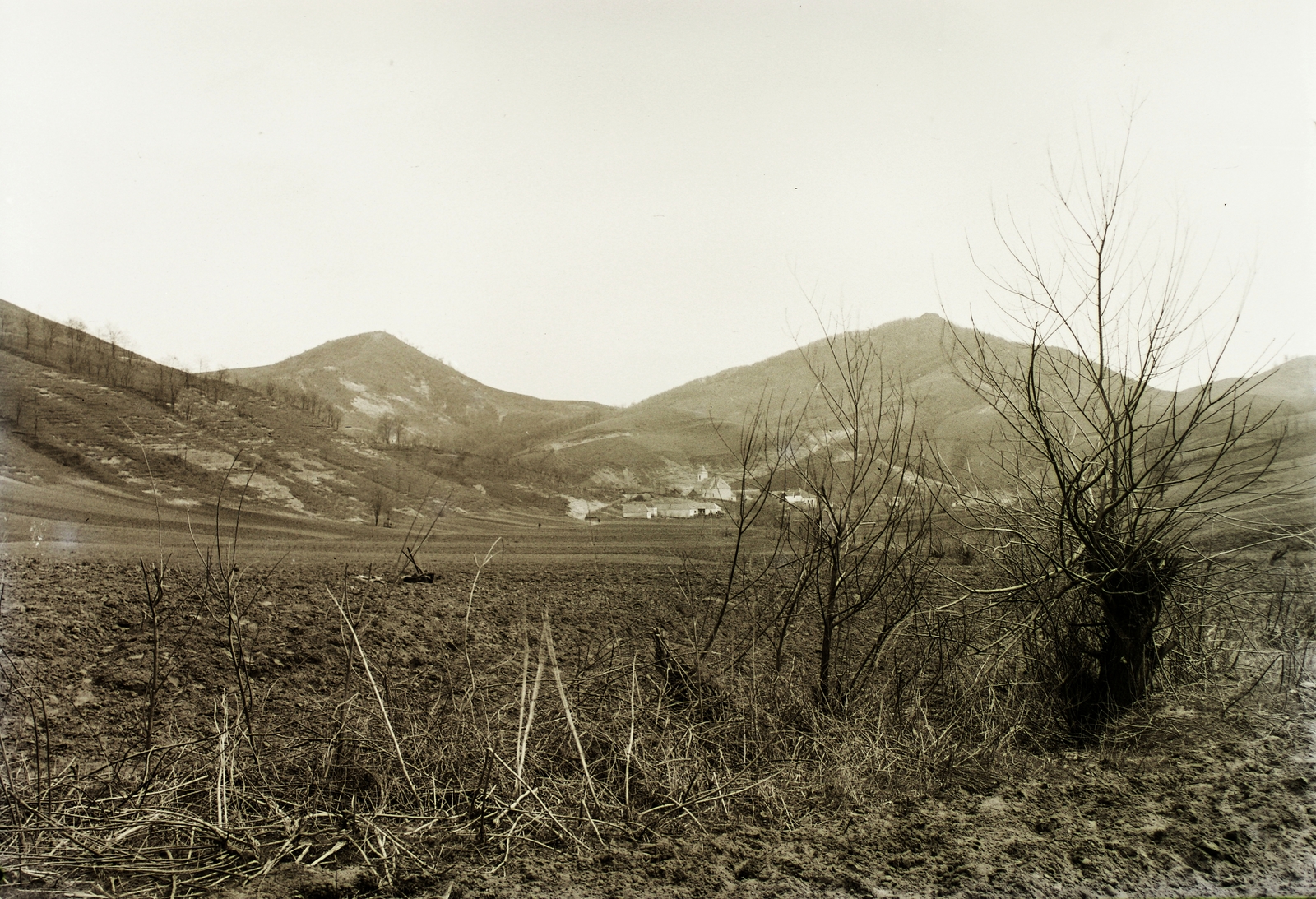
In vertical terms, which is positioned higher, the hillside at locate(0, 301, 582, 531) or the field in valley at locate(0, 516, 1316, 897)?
the hillside at locate(0, 301, 582, 531)

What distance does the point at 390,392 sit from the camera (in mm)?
15312

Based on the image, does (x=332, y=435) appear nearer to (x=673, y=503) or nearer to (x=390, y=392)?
(x=390, y=392)

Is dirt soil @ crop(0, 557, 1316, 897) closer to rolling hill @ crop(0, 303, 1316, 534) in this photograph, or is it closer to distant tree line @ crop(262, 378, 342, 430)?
rolling hill @ crop(0, 303, 1316, 534)

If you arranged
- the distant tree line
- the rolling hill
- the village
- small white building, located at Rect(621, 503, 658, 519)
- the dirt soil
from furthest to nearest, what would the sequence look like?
small white building, located at Rect(621, 503, 658, 519) → the distant tree line → the village → the rolling hill → the dirt soil

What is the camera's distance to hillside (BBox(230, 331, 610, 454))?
568 inches

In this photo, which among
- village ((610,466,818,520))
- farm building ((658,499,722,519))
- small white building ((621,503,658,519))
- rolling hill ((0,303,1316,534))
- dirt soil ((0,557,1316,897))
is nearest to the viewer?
dirt soil ((0,557,1316,897))

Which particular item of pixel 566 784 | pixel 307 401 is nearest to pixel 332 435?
pixel 307 401

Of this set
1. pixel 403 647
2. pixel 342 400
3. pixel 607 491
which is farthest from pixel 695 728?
pixel 342 400

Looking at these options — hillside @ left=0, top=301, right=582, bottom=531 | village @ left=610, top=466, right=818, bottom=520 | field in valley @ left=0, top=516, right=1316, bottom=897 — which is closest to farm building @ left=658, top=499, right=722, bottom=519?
village @ left=610, top=466, right=818, bottom=520

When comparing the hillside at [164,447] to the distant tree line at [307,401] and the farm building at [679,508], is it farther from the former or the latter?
the farm building at [679,508]

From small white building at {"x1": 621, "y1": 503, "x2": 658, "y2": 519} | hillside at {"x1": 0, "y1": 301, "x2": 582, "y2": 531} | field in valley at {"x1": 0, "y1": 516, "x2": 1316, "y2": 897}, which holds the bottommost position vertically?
field in valley at {"x1": 0, "y1": 516, "x2": 1316, "y2": 897}

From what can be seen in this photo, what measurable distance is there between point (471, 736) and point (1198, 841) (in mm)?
2874

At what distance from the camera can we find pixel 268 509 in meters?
12.1

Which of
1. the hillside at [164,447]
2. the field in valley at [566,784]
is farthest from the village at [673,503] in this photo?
the field in valley at [566,784]
